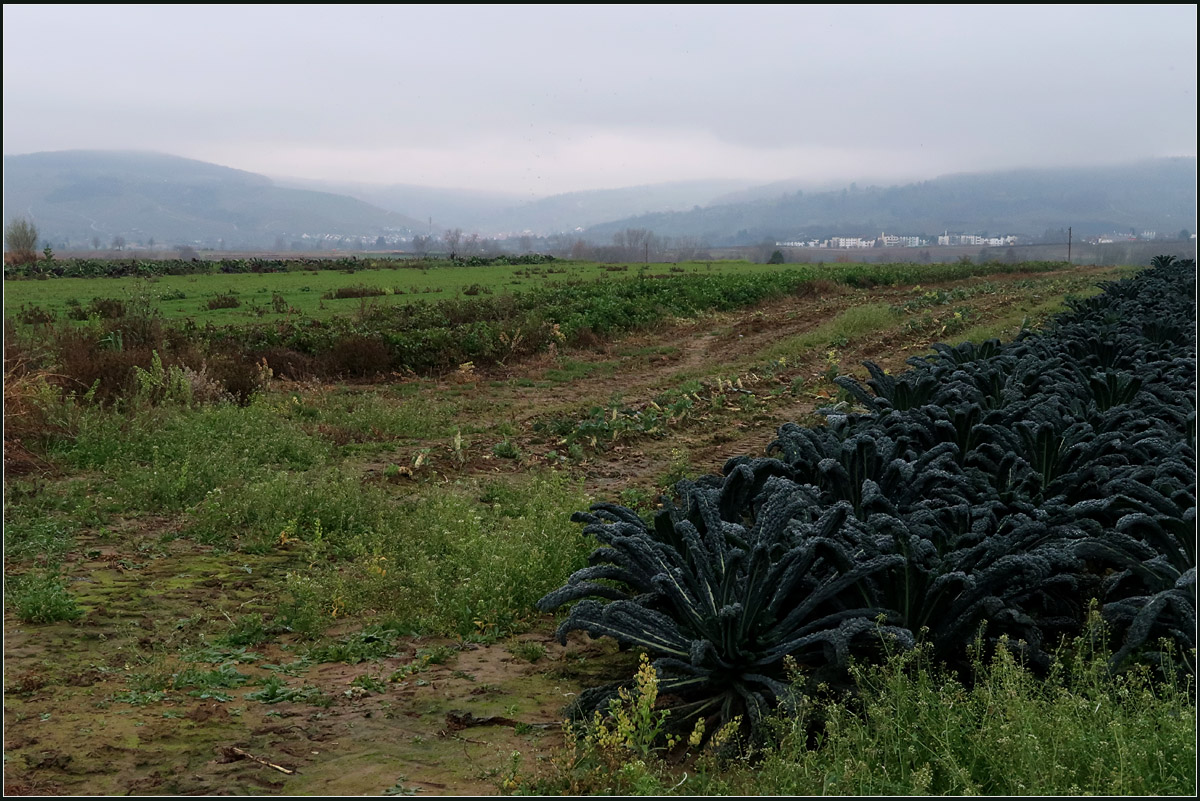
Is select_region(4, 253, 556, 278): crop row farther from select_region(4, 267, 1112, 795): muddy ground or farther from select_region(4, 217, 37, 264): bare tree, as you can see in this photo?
select_region(4, 267, 1112, 795): muddy ground

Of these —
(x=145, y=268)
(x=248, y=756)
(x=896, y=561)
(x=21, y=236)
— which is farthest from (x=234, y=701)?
(x=21, y=236)

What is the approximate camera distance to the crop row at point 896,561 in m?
3.72

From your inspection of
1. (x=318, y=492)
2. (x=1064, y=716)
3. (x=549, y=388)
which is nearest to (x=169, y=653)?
(x=318, y=492)

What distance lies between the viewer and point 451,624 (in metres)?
5.13

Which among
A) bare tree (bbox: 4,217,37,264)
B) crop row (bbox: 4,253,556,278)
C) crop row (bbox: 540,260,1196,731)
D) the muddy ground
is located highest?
bare tree (bbox: 4,217,37,264)

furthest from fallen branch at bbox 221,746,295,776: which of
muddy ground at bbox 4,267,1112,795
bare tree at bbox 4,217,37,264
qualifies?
bare tree at bbox 4,217,37,264

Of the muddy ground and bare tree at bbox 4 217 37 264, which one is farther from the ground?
bare tree at bbox 4 217 37 264

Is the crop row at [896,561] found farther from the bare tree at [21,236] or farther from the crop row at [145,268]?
the bare tree at [21,236]

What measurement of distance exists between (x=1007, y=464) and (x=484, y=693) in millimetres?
3676

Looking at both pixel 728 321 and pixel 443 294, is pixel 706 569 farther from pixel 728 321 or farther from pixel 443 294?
pixel 443 294

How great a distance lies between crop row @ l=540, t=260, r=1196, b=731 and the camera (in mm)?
3723

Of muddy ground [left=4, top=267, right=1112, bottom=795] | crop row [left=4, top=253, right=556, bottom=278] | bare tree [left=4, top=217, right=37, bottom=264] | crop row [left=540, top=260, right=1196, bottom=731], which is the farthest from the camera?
bare tree [left=4, top=217, right=37, bottom=264]

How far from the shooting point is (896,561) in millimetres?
3793

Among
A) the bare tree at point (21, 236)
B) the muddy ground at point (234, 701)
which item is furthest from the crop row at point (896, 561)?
the bare tree at point (21, 236)
